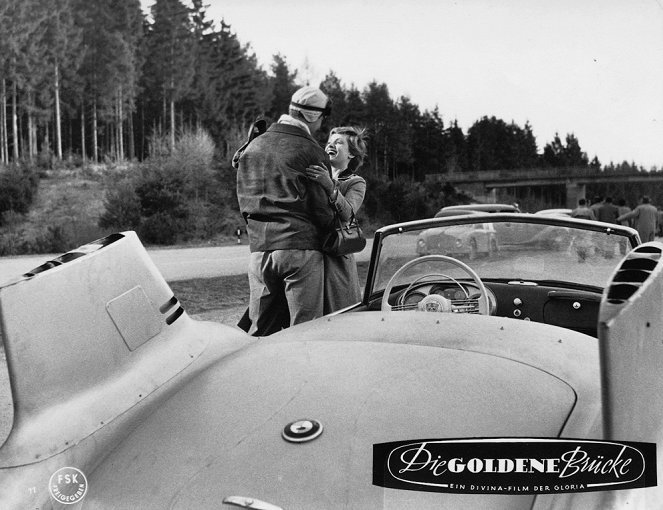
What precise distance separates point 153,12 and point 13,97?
1263cm

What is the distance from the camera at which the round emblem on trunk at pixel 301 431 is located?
6.00ft

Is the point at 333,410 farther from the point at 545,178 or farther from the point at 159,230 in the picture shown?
the point at 545,178

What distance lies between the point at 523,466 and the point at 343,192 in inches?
140

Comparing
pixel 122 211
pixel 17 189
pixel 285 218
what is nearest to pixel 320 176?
pixel 285 218

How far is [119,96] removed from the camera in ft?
171

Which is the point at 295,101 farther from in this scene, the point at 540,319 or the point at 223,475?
the point at 223,475

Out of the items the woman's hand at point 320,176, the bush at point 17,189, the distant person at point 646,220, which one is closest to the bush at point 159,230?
the bush at point 17,189

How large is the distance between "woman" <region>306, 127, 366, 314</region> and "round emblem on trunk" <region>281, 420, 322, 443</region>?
2.59 meters

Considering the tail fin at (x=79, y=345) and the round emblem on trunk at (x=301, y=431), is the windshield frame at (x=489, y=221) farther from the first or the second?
the round emblem on trunk at (x=301, y=431)

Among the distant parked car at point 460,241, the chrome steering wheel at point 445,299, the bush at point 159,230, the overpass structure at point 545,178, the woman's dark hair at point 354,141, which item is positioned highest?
the woman's dark hair at point 354,141

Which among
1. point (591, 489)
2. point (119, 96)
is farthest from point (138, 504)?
point (119, 96)

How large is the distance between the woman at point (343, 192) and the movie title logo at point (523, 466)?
2.93 meters

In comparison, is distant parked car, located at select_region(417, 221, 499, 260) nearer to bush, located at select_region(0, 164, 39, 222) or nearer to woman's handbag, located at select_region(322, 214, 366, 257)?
woman's handbag, located at select_region(322, 214, 366, 257)

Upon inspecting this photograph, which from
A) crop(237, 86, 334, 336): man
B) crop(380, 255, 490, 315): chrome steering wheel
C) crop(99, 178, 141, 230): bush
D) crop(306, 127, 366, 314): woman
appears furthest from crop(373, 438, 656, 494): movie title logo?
crop(99, 178, 141, 230): bush
